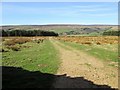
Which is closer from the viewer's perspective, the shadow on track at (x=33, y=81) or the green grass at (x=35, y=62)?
the shadow on track at (x=33, y=81)

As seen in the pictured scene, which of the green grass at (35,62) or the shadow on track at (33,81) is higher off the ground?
the green grass at (35,62)

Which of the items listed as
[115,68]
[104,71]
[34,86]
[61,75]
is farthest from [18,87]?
[115,68]

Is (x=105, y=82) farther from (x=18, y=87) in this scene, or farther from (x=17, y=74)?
(x=17, y=74)

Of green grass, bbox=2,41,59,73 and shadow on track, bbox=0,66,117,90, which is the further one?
green grass, bbox=2,41,59,73

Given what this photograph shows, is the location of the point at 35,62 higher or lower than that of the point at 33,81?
higher

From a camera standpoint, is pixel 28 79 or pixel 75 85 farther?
pixel 28 79

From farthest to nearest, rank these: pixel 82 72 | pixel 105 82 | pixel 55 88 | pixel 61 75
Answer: pixel 82 72, pixel 61 75, pixel 105 82, pixel 55 88

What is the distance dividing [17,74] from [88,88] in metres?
6.29

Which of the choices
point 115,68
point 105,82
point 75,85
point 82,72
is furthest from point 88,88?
point 115,68

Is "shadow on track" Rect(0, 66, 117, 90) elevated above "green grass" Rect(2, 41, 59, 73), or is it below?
below

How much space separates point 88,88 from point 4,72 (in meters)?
7.68

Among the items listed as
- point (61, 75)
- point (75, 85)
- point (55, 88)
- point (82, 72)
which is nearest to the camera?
point (55, 88)

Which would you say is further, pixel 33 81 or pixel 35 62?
pixel 35 62

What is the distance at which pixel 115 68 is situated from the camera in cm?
2034
